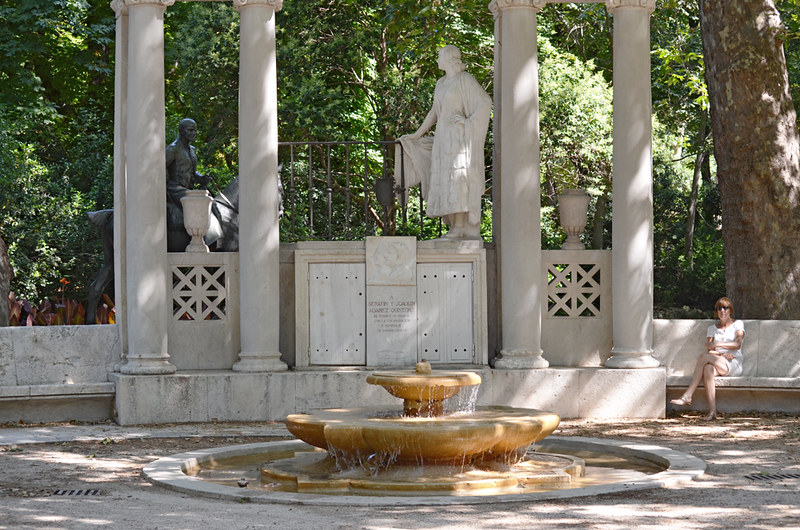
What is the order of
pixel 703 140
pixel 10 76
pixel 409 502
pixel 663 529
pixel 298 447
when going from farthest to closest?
pixel 703 140 → pixel 10 76 → pixel 298 447 → pixel 409 502 → pixel 663 529

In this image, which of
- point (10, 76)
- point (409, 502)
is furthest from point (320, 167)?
point (409, 502)

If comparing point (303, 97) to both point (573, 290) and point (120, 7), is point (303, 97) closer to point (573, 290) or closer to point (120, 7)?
point (120, 7)

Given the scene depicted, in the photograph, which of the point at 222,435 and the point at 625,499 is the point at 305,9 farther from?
the point at 625,499

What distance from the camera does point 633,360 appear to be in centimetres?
1547

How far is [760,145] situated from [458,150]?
4.16 m

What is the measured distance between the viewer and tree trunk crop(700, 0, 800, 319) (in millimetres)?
16406

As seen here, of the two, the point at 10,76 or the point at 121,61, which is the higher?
the point at 10,76

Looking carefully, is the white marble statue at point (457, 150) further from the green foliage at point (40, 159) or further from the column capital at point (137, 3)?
the green foliage at point (40, 159)

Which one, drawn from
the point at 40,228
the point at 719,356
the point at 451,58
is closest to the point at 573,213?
the point at 451,58

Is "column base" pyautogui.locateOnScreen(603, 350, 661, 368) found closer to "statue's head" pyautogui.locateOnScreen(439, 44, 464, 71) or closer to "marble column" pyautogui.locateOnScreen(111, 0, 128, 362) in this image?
"statue's head" pyautogui.locateOnScreen(439, 44, 464, 71)

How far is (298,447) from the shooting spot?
1220 cm

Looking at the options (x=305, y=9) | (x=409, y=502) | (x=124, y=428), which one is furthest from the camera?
(x=305, y=9)

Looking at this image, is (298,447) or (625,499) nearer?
(625,499)

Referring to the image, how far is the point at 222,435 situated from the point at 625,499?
5817 mm
